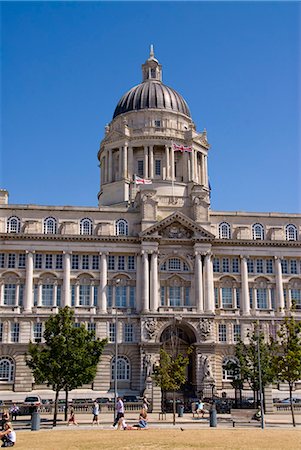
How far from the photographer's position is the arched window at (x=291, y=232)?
83.4 metres

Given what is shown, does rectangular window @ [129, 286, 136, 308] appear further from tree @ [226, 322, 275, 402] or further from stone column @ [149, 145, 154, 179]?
stone column @ [149, 145, 154, 179]

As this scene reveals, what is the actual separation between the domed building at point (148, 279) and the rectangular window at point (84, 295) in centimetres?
13

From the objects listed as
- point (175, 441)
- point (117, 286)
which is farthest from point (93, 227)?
point (175, 441)

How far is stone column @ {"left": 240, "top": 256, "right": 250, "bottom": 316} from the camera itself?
79.0 metres

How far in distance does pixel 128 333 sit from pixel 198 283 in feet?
34.4

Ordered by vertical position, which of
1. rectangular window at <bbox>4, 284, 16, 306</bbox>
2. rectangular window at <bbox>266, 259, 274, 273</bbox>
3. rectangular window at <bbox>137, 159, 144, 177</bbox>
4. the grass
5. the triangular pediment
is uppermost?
rectangular window at <bbox>137, 159, 144, 177</bbox>

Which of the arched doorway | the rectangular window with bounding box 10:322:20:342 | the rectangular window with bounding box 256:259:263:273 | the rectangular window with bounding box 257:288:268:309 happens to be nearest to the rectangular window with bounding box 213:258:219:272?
the rectangular window with bounding box 256:259:263:273

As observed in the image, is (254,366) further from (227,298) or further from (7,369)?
(7,369)

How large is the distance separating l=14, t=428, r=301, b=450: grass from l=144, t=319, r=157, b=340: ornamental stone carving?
3218cm

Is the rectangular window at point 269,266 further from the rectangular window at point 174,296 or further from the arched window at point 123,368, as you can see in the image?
the arched window at point 123,368

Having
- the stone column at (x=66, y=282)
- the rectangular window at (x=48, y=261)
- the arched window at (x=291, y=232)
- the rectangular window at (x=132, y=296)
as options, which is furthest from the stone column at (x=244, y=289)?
the rectangular window at (x=48, y=261)

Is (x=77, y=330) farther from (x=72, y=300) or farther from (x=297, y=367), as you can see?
(x=72, y=300)

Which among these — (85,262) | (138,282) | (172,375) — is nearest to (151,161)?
(85,262)

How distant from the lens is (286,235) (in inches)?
3275
